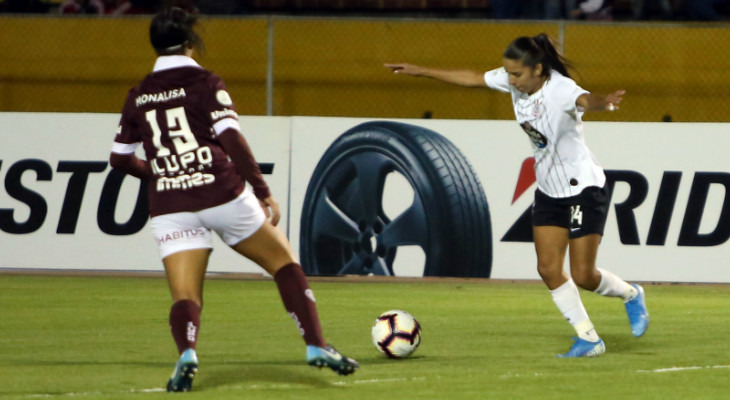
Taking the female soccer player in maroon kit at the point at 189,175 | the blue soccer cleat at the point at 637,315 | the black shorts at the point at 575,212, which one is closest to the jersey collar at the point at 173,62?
the female soccer player in maroon kit at the point at 189,175

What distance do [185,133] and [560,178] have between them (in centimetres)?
269

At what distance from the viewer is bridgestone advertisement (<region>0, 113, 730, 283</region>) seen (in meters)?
12.7

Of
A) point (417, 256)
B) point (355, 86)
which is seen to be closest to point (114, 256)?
point (417, 256)

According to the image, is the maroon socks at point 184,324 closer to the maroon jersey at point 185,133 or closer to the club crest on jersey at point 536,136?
the maroon jersey at point 185,133

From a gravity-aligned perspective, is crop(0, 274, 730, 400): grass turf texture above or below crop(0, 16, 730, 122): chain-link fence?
below

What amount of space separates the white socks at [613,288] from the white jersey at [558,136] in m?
0.61

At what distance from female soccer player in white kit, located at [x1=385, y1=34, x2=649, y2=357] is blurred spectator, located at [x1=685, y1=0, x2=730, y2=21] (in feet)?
28.4

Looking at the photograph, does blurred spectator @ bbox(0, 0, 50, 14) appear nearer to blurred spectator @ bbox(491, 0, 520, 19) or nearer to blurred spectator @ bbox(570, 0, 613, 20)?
blurred spectator @ bbox(491, 0, 520, 19)

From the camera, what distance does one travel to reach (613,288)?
8.35 m

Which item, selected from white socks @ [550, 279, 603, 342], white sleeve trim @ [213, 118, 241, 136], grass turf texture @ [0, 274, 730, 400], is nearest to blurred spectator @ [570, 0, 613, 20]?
grass turf texture @ [0, 274, 730, 400]

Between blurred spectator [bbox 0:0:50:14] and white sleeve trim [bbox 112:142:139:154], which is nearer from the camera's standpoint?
white sleeve trim [bbox 112:142:139:154]

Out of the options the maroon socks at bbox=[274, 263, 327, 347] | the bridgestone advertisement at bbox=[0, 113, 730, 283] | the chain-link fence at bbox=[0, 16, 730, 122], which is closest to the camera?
the maroon socks at bbox=[274, 263, 327, 347]

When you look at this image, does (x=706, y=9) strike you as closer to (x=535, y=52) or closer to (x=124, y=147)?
(x=535, y=52)

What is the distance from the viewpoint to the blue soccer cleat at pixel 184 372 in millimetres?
6195
